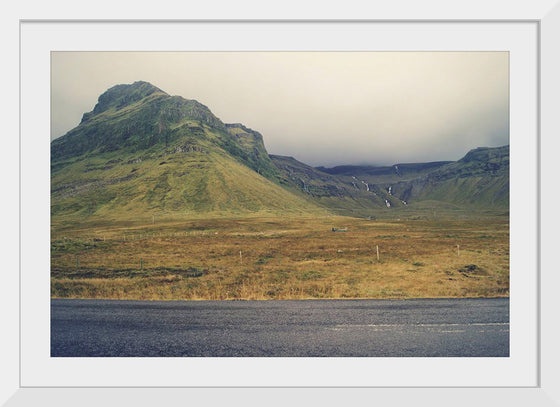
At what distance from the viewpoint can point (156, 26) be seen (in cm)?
737

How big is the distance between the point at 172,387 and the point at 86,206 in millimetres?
126194

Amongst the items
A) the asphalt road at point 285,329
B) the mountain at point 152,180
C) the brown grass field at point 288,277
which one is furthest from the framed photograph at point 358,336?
the mountain at point 152,180

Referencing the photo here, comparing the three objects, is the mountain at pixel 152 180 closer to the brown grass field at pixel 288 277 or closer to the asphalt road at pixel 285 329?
the brown grass field at pixel 288 277

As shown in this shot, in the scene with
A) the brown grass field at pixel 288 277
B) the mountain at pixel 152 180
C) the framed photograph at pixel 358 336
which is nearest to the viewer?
the framed photograph at pixel 358 336

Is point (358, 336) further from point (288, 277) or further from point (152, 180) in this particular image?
point (152, 180)

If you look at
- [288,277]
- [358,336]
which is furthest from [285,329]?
[288,277]

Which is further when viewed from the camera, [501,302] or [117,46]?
[501,302]

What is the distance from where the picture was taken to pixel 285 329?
6992mm

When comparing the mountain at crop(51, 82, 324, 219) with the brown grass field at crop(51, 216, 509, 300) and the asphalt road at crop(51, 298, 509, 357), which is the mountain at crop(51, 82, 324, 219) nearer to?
the brown grass field at crop(51, 216, 509, 300)

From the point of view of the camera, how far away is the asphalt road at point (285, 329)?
6219mm

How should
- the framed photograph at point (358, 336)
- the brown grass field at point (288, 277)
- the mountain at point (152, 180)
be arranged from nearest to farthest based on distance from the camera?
the framed photograph at point (358, 336), the brown grass field at point (288, 277), the mountain at point (152, 180)
